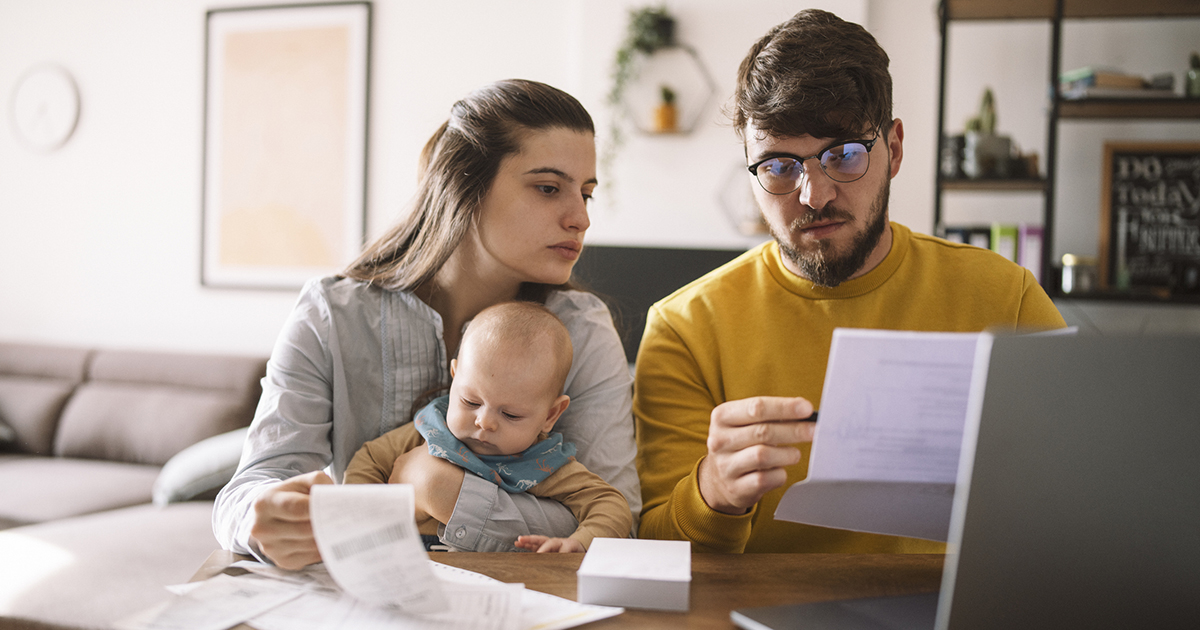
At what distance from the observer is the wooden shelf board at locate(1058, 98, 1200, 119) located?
2.47m

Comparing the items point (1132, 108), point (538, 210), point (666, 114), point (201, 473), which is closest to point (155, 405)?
point (201, 473)

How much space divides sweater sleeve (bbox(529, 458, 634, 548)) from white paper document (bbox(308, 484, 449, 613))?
46 centimetres

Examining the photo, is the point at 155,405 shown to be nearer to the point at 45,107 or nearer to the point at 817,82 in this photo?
the point at 45,107

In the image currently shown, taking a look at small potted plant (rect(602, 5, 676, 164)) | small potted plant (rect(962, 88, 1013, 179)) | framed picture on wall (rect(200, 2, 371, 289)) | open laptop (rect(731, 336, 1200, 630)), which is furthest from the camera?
framed picture on wall (rect(200, 2, 371, 289))

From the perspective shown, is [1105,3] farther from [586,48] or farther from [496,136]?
[496,136]

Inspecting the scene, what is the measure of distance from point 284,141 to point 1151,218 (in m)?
3.52

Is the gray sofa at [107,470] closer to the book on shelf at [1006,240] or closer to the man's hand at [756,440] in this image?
the man's hand at [756,440]

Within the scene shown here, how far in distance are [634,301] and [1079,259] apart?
164cm

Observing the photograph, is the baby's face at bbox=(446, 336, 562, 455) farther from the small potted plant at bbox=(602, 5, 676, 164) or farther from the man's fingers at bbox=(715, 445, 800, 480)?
the small potted plant at bbox=(602, 5, 676, 164)

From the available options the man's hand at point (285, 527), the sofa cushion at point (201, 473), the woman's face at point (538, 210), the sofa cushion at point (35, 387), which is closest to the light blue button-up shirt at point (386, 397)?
the woman's face at point (538, 210)

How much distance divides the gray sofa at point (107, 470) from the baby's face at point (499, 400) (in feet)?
3.35

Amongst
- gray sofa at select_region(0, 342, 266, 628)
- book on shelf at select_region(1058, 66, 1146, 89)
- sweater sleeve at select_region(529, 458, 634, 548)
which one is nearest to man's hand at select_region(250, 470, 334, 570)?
sweater sleeve at select_region(529, 458, 634, 548)

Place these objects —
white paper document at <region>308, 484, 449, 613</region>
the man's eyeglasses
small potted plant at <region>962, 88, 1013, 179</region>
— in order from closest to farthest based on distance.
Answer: white paper document at <region>308, 484, 449, 613</region> → the man's eyeglasses → small potted plant at <region>962, 88, 1013, 179</region>

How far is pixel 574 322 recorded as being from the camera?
53.7 inches
